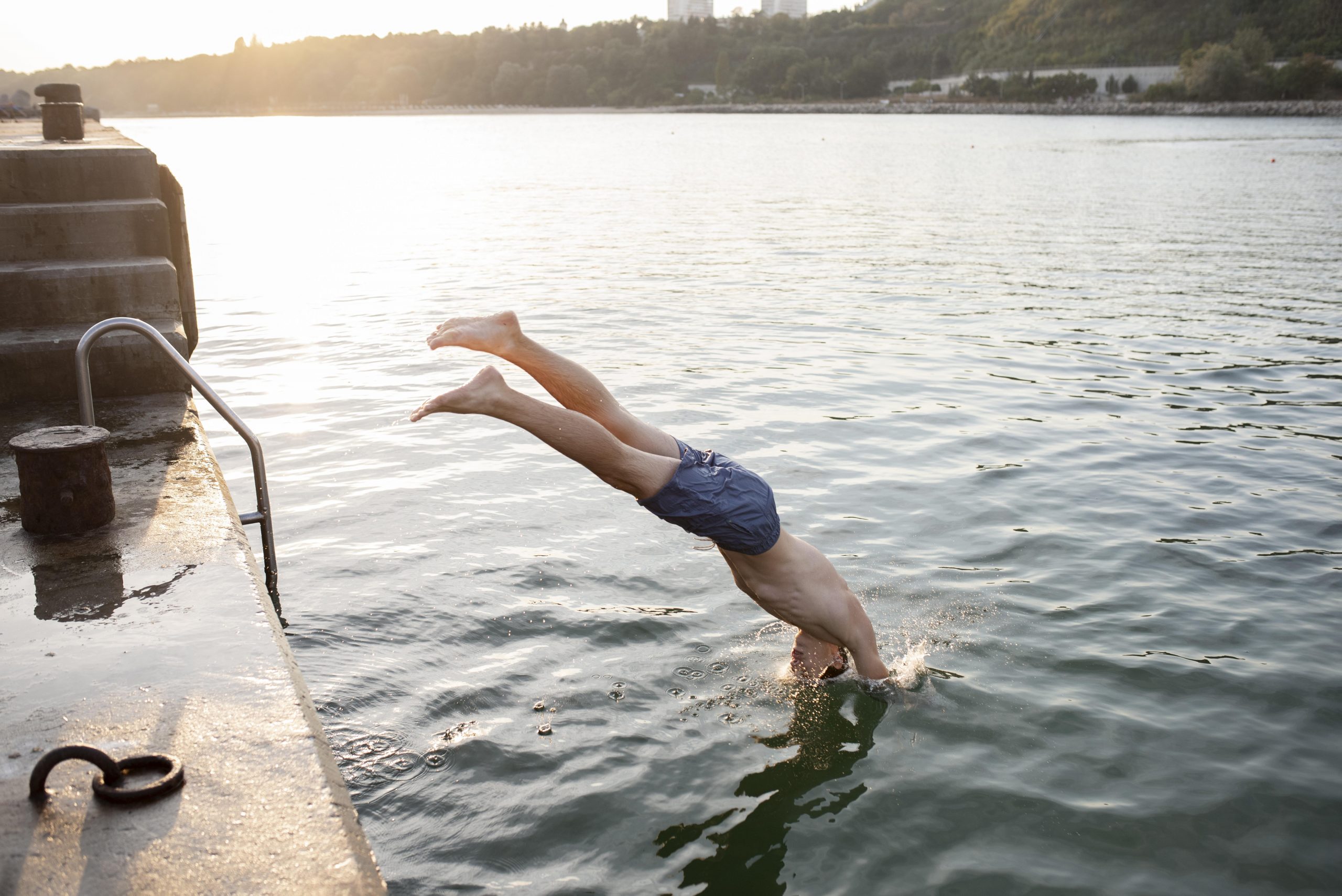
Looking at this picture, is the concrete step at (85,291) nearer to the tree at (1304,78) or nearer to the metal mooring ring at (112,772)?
the metal mooring ring at (112,772)

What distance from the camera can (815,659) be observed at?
19.8 feet

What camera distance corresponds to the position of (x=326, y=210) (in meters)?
34.7

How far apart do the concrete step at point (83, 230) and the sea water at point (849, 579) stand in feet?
8.10

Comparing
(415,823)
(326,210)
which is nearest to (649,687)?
(415,823)

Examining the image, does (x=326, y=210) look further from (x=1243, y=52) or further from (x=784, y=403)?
(x=1243, y=52)

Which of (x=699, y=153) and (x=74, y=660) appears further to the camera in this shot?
(x=699, y=153)

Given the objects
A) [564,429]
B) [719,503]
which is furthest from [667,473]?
[564,429]

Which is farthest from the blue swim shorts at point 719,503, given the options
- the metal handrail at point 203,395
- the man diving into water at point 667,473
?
the metal handrail at point 203,395

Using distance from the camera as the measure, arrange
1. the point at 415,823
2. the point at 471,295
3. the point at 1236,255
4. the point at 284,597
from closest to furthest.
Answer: the point at 415,823 → the point at 284,597 → the point at 471,295 → the point at 1236,255

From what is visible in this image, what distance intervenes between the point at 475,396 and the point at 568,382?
94cm

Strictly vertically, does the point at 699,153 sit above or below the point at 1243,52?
below

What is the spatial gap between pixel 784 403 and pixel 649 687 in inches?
254

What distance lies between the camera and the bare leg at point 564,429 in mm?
4215

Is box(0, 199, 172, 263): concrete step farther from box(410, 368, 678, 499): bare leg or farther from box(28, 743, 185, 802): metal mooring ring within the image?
box(28, 743, 185, 802): metal mooring ring
